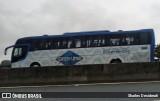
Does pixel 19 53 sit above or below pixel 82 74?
above

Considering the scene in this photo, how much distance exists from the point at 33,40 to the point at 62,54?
250 cm

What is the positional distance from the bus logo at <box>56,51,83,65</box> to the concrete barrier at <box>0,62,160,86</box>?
585cm

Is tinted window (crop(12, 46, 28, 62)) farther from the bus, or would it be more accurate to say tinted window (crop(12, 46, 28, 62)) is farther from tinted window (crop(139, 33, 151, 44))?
tinted window (crop(139, 33, 151, 44))

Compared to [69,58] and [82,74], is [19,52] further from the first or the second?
[82,74]

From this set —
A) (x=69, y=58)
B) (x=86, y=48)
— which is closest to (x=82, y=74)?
(x=86, y=48)

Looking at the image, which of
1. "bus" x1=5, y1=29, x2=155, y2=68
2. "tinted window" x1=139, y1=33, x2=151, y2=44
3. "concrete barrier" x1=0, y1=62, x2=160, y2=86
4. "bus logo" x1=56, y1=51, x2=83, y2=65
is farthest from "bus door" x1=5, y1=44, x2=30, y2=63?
"tinted window" x1=139, y1=33, x2=151, y2=44

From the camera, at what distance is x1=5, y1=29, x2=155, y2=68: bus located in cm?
2375

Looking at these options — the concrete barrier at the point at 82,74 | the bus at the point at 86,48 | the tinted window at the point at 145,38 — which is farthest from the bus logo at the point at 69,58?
the concrete barrier at the point at 82,74

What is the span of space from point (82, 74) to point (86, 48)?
246 inches

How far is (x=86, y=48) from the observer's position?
2497 cm

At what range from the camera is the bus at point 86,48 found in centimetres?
2375

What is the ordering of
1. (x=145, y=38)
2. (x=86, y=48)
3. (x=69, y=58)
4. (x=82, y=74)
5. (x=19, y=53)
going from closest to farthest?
A: 1. (x=82, y=74)
2. (x=145, y=38)
3. (x=86, y=48)
4. (x=69, y=58)
5. (x=19, y=53)

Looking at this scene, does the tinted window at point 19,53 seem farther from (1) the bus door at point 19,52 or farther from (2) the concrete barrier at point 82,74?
(2) the concrete barrier at point 82,74

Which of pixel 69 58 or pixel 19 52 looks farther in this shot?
pixel 19 52
